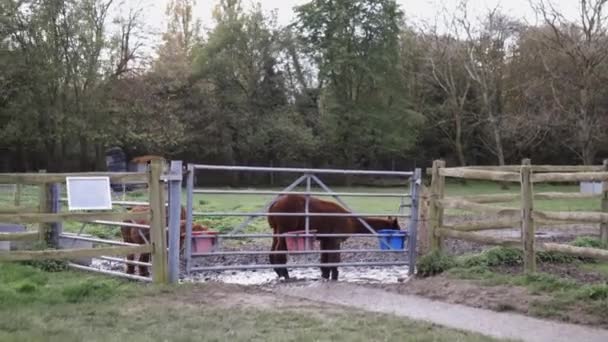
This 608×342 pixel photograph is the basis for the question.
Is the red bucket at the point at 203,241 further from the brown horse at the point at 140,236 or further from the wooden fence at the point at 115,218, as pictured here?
the wooden fence at the point at 115,218

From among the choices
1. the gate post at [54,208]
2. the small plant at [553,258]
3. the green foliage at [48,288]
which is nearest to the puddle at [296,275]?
the gate post at [54,208]

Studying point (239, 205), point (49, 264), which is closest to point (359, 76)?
point (239, 205)

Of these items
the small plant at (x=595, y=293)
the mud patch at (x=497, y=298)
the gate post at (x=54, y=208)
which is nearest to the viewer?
the mud patch at (x=497, y=298)

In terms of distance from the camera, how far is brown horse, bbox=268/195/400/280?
355 inches

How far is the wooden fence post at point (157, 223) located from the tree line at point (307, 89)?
2766 cm

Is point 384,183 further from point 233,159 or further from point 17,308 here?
point 17,308

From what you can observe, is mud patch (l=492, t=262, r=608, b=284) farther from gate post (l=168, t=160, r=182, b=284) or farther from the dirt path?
gate post (l=168, t=160, r=182, b=284)

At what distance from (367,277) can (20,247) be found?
4.50 metres

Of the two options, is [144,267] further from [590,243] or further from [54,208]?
[590,243]

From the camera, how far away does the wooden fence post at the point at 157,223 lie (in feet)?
25.6

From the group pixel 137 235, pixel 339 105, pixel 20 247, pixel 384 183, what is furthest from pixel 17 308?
pixel 339 105

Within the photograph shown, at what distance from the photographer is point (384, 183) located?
129 feet

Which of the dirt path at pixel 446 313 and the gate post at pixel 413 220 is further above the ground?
the gate post at pixel 413 220

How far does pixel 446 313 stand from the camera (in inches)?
263
